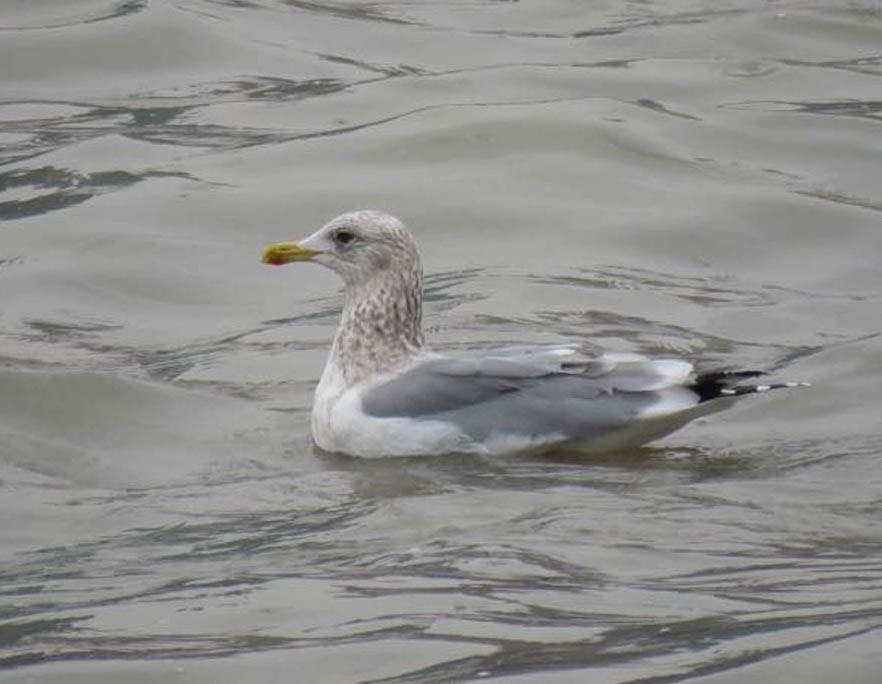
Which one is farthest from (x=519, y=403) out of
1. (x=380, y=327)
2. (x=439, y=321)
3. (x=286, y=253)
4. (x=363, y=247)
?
(x=439, y=321)

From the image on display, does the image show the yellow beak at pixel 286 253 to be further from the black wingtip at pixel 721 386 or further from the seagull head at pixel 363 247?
the black wingtip at pixel 721 386

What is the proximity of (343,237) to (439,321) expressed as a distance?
1937mm

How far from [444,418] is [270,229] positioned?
15.3ft

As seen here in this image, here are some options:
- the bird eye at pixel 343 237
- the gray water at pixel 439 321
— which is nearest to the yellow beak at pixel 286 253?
the bird eye at pixel 343 237

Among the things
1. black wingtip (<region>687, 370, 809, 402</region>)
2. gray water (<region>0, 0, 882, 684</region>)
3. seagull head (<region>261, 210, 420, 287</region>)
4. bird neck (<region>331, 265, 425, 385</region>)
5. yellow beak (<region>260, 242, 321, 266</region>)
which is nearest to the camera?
gray water (<region>0, 0, 882, 684</region>)

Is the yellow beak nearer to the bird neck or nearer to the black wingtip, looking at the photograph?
the bird neck

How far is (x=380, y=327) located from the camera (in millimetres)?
10438

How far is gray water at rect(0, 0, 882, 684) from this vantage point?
7.29 metres

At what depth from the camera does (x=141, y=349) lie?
39.7 feet

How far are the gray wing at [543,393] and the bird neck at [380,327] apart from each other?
1.43 ft

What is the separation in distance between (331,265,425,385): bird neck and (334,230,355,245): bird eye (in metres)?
0.20

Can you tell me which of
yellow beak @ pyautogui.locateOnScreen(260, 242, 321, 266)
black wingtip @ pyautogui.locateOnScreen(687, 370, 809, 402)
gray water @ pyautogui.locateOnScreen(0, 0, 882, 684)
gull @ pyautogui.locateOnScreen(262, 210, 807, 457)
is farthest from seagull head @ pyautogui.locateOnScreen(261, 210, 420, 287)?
black wingtip @ pyautogui.locateOnScreen(687, 370, 809, 402)

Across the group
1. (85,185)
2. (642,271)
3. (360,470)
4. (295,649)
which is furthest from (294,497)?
(85,185)

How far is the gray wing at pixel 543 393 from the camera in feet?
32.1
